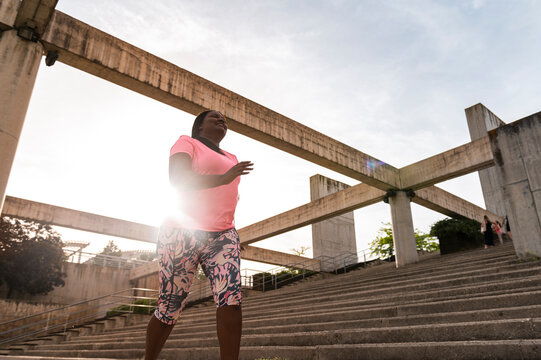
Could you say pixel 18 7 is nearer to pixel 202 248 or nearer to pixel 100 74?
pixel 100 74

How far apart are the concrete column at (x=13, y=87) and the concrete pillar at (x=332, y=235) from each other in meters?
18.6

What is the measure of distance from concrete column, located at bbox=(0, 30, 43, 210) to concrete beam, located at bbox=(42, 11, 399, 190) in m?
0.47

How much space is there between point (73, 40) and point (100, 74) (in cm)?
77

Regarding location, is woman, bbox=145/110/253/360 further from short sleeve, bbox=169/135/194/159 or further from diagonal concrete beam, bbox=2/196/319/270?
diagonal concrete beam, bbox=2/196/319/270

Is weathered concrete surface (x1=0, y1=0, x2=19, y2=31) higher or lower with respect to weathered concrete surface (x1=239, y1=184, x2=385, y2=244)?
higher

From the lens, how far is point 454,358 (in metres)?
2.40

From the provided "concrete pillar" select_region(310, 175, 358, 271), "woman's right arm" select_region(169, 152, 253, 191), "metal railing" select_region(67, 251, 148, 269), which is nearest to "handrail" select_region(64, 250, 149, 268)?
"metal railing" select_region(67, 251, 148, 269)

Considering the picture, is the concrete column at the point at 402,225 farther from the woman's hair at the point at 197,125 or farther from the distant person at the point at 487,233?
the woman's hair at the point at 197,125

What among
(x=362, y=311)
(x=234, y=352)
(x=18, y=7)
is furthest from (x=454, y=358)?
(x=18, y=7)

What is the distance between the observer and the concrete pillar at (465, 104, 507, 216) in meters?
23.8

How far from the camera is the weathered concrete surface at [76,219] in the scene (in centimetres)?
1319

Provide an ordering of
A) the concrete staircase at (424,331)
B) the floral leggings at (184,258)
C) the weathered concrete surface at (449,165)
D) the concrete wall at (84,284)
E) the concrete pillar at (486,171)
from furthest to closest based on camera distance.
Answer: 1. the concrete pillar at (486,171)
2. the concrete wall at (84,284)
3. the weathered concrete surface at (449,165)
4. the concrete staircase at (424,331)
5. the floral leggings at (184,258)

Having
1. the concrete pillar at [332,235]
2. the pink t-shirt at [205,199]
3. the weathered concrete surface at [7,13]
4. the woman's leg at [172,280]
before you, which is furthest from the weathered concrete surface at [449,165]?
the weathered concrete surface at [7,13]

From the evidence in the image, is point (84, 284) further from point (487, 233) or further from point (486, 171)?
point (486, 171)
